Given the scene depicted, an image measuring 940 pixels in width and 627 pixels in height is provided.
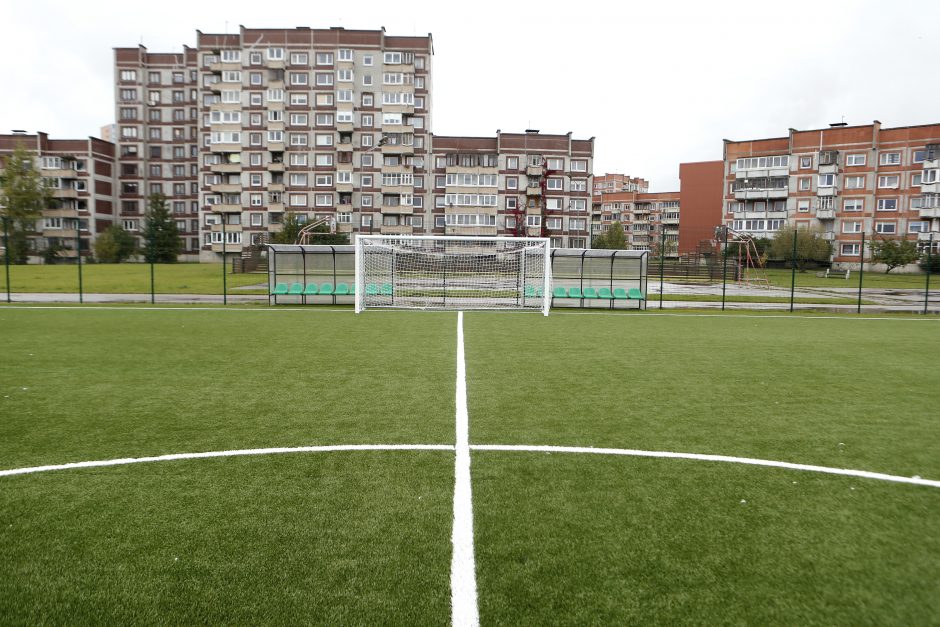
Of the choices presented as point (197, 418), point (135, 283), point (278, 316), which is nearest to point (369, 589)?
point (197, 418)

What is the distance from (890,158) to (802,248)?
23.9 m

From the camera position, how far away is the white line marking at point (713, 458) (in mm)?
5086

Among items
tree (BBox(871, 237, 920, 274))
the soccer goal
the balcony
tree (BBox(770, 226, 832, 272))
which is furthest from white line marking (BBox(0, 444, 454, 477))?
the balcony

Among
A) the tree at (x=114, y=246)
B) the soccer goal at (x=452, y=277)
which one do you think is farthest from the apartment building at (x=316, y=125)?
the soccer goal at (x=452, y=277)

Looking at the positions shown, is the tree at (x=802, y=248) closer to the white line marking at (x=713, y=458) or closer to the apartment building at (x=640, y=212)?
the white line marking at (x=713, y=458)

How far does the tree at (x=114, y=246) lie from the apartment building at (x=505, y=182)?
105 feet

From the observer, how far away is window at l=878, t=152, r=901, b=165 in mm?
72062

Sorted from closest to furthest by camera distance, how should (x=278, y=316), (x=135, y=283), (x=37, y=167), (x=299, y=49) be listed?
(x=278, y=316) → (x=135, y=283) → (x=299, y=49) → (x=37, y=167)

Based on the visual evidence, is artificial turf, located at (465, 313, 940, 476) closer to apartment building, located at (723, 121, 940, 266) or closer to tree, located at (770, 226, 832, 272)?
tree, located at (770, 226, 832, 272)

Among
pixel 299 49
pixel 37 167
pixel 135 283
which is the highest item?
pixel 299 49

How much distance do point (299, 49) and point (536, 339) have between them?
2719 inches

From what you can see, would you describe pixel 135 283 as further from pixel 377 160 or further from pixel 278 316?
pixel 377 160

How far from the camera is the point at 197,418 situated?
6828 millimetres

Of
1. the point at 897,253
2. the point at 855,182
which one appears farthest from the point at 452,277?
the point at 855,182
